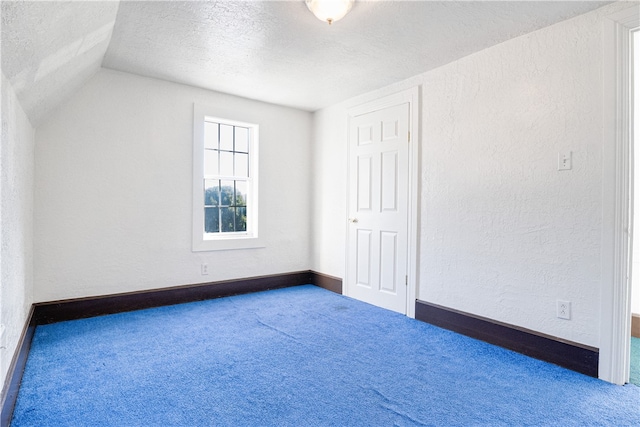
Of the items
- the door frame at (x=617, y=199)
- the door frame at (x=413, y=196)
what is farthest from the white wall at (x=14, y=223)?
→ the door frame at (x=617, y=199)

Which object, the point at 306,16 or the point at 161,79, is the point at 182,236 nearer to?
the point at 161,79

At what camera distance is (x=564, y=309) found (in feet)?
7.91

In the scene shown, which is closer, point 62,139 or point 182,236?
point 62,139

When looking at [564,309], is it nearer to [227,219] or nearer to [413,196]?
[413,196]

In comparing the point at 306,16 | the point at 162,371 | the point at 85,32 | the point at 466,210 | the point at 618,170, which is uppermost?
the point at 306,16

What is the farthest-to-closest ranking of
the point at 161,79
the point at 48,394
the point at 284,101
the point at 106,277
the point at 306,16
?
the point at 284,101 < the point at 161,79 < the point at 106,277 < the point at 306,16 < the point at 48,394

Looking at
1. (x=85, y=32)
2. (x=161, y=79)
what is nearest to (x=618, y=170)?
(x=85, y=32)

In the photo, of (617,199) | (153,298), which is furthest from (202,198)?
(617,199)

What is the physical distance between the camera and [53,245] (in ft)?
10.2

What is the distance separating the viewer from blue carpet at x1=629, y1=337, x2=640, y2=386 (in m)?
2.22

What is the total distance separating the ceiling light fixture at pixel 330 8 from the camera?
7.05 feet

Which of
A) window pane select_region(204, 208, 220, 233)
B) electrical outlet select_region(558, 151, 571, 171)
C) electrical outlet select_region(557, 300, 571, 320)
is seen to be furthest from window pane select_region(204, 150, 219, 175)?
electrical outlet select_region(557, 300, 571, 320)

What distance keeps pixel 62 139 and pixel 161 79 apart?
1.10m

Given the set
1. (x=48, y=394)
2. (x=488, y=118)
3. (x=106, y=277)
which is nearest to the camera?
(x=48, y=394)
